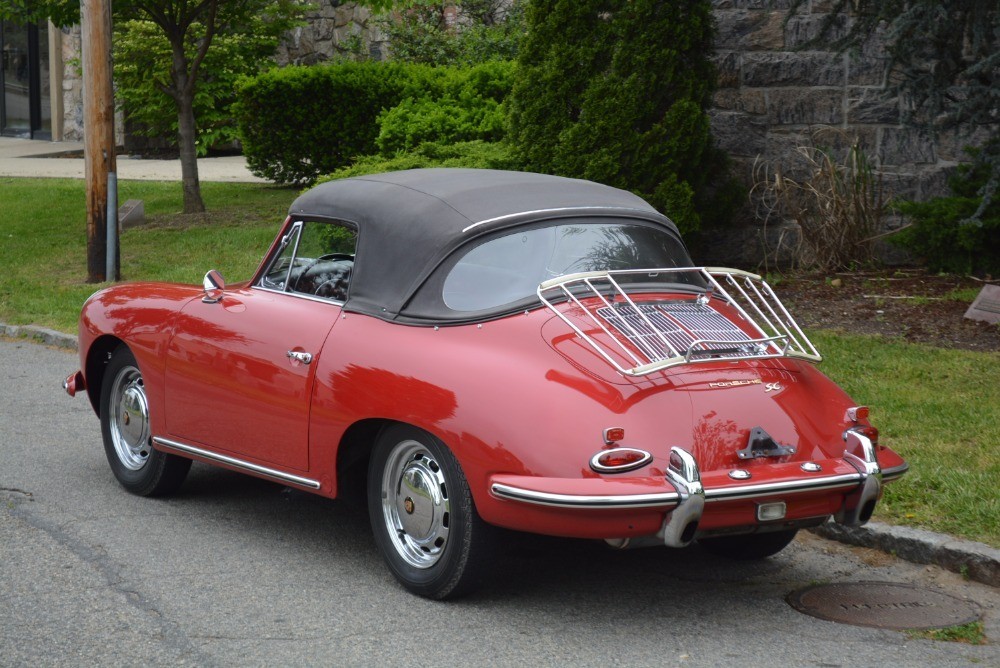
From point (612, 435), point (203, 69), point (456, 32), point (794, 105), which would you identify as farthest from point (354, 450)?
point (203, 69)

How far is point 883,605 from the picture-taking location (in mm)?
5059

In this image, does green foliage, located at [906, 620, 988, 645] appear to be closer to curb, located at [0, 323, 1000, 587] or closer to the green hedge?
curb, located at [0, 323, 1000, 587]

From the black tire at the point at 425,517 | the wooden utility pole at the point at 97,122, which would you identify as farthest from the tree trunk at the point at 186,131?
the black tire at the point at 425,517

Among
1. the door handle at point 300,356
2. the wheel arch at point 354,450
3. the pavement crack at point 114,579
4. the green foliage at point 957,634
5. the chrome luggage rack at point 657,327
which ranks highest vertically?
the chrome luggage rack at point 657,327

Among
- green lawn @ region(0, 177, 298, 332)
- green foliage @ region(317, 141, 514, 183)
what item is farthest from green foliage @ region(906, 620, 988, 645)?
green lawn @ region(0, 177, 298, 332)

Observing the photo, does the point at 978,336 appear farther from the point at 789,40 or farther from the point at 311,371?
the point at 311,371

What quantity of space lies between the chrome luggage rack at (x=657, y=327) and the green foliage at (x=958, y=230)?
234 inches

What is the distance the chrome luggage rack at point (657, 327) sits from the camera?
4.82 metres

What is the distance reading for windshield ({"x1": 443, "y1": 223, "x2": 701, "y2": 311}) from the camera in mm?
5273

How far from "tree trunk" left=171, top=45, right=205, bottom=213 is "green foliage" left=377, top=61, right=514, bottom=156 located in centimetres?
311

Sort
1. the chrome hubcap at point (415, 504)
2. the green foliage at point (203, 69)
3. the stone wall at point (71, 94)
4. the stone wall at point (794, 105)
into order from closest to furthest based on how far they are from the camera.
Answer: the chrome hubcap at point (415, 504), the stone wall at point (794, 105), the green foliage at point (203, 69), the stone wall at point (71, 94)

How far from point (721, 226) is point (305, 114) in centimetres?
819

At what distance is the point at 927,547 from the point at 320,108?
1448 centimetres

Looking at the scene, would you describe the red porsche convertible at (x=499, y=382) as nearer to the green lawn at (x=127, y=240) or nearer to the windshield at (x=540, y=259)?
the windshield at (x=540, y=259)
